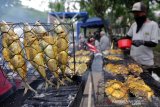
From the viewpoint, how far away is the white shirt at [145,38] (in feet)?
19.2

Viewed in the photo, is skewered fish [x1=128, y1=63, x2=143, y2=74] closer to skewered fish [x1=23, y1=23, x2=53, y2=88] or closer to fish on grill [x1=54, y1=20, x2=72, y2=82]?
fish on grill [x1=54, y1=20, x2=72, y2=82]

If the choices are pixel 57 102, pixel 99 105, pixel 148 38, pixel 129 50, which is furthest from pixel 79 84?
pixel 129 50

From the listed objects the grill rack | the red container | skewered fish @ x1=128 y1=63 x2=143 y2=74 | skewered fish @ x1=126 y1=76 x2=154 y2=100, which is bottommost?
skewered fish @ x1=128 y1=63 x2=143 y2=74

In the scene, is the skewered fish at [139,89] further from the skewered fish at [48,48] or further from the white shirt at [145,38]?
the white shirt at [145,38]

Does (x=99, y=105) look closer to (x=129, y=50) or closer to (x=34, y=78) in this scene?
(x=34, y=78)

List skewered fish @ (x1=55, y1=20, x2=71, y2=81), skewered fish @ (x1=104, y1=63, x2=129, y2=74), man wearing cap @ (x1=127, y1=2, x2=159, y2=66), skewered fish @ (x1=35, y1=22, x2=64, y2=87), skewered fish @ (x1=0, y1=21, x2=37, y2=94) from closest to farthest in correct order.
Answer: skewered fish @ (x1=0, y1=21, x2=37, y2=94), skewered fish @ (x1=35, y1=22, x2=64, y2=87), skewered fish @ (x1=55, y1=20, x2=71, y2=81), skewered fish @ (x1=104, y1=63, x2=129, y2=74), man wearing cap @ (x1=127, y1=2, x2=159, y2=66)

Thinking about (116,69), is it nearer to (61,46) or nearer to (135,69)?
(135,69)

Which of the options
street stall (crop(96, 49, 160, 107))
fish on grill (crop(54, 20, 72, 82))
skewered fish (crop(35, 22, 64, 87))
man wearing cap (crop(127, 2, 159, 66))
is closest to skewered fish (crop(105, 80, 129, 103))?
street stall (crop(96, 49, 160, 107))

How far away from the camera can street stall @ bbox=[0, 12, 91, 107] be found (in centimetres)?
275

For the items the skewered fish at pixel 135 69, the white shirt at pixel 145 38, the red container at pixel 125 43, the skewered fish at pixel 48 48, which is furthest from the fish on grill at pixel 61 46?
the red container at pixel 125 43

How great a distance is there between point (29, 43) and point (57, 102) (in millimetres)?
587

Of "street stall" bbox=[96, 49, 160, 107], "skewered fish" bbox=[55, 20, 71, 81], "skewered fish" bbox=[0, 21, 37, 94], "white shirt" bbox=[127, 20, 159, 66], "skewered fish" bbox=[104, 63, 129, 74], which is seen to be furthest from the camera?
"white shirt" bbox=[127, 20, 159, 66]

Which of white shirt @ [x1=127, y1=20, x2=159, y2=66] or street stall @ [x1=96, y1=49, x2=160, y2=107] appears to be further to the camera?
white shirt @ [x1=127, y1=20, x2=159, y2=66]

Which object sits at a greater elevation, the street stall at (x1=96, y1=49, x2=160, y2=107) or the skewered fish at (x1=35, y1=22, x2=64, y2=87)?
the skewered fish at (x1=35, y1=22, x2=64, y2=87)
